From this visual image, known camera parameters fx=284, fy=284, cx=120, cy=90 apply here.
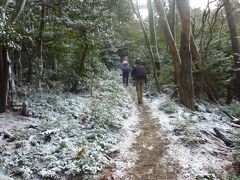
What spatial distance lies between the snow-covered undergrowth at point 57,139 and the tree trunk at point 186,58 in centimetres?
265

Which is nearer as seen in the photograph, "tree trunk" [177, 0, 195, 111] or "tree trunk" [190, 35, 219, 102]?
"tree trunk" [177, 0, 195, 111]

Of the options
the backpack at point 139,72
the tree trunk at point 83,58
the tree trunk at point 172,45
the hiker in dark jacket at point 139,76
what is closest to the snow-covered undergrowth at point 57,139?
the tree trunk at point 83,58

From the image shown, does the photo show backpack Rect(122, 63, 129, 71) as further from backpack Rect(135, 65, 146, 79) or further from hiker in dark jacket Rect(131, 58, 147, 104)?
backpack Rect(135, 65, 146, 79)

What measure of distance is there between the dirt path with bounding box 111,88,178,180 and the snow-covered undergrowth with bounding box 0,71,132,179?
0.56 metres

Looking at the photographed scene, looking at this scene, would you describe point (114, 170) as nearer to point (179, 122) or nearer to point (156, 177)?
point (156, 177)

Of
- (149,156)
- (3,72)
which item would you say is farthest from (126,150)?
(3,72)

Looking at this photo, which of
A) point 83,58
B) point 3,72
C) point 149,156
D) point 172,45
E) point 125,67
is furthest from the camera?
point 125,67

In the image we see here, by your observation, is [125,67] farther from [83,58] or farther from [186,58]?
[186,58]

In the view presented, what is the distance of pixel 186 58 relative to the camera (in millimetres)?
10836

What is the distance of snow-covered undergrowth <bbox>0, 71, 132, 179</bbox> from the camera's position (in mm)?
5160

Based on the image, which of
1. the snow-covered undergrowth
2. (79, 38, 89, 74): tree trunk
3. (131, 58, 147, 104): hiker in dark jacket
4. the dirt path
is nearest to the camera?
the snow-covered undergrowth

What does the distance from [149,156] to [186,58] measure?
5.70 m

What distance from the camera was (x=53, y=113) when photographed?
860cm

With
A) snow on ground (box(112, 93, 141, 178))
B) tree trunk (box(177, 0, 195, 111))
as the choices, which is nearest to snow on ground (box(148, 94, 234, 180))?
snow on ground (box(112, 93, 141, 178))
